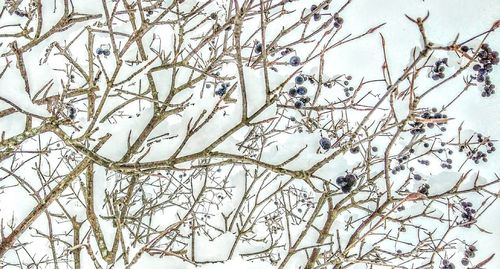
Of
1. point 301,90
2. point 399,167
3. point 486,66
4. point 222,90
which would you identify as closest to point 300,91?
point 301,90

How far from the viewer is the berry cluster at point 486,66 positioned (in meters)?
4.27

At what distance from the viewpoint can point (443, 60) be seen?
466 centimetres

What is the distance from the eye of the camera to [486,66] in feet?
15.6

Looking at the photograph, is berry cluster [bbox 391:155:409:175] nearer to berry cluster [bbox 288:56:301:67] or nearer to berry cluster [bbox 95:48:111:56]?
berry cluster [bbox 288:56:301:67]

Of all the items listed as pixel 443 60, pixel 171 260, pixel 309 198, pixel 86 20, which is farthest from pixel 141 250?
pixel 443 60

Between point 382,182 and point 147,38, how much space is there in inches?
82.4

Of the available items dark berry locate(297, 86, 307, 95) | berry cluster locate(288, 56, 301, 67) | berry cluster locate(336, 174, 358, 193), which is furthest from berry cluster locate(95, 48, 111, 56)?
berry cluster locate(336, 174, 358, 193)

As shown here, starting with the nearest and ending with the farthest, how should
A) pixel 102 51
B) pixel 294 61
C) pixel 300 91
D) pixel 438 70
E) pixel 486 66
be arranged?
1. pixel 300 91
2. pixel 294 61
3. pixel 102 51
4. pixel 486 66
5. pixel 438 70

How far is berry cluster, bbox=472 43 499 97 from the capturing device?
14.0ft

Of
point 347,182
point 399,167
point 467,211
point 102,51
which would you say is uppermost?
point 102,51

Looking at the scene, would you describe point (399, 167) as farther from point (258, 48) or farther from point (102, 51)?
point (102, 51)

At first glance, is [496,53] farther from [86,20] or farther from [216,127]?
[86,20]

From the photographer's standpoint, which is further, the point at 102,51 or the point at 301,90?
the point at 102,51

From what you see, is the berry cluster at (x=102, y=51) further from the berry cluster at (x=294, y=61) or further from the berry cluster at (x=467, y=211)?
the berry cluster at (x=467, y=211)
